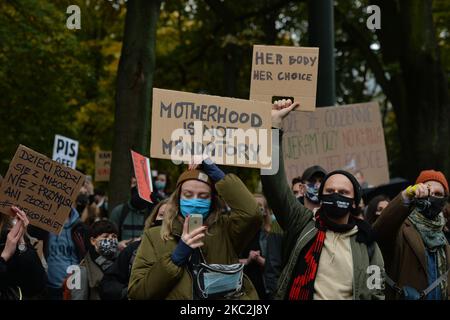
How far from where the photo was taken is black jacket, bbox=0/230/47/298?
527 centimetres

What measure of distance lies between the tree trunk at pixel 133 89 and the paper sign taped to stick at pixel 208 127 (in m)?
6.28

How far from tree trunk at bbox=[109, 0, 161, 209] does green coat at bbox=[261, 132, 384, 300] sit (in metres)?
6.80

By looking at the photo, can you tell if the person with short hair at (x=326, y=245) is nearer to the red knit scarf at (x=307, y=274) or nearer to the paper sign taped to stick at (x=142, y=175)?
the red knit scarf at (x=307, y=274)

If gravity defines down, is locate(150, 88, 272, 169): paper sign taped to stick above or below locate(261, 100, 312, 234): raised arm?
above

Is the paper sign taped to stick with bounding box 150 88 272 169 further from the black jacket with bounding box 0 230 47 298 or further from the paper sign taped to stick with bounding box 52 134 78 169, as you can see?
the paper sign taped to stick with bounding box 52 134 78 169

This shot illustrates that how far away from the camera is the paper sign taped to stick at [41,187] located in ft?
20.3

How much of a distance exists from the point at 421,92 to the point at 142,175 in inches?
321

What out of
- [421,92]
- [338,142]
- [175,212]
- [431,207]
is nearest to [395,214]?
[431,207]

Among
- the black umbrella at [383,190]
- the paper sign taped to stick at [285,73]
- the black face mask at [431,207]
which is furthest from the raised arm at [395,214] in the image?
the black umbrella at [383,190]

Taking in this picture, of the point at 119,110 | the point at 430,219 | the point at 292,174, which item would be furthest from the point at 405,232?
the point at 119,110

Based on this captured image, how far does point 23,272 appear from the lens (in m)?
5.32

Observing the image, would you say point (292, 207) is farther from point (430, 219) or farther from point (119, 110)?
point (119, 110)

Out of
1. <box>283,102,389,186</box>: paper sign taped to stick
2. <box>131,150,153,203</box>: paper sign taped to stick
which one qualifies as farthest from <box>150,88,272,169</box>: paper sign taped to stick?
<box>283,102,389,186</box>: paper sign taped to stick

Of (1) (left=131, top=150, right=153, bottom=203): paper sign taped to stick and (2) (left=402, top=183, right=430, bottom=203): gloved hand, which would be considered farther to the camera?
(1) (left=131, top=150, right=153, bottom=203): paper sign taped to stick
